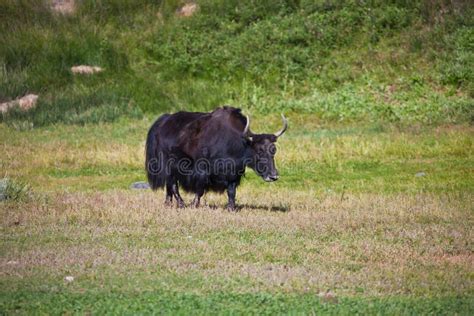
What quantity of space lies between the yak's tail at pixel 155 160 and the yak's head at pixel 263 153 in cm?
182

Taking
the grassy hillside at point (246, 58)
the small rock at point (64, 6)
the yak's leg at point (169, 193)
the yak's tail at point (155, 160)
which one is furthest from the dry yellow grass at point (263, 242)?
the small rock at point (64, 6)

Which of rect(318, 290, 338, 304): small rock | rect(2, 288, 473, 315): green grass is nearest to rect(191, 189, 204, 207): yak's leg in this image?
rect(2, 288, 473, 315): green grass

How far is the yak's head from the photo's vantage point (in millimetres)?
15562

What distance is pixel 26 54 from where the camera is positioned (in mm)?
Answer: 33219

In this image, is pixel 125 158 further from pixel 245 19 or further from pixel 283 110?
pixel 245 19

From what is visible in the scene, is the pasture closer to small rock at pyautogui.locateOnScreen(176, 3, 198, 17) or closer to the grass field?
the grass field

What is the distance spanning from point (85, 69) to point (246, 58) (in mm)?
5790

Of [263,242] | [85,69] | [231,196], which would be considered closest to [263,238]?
[263,242]

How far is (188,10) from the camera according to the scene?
36.3 metres

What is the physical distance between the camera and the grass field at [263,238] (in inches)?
377

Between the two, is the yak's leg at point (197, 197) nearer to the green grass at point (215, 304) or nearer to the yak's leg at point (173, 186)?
the yak's leg at point (173, 186)

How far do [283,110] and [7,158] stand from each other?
9.30 meters

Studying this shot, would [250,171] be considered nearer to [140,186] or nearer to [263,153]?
[140,186]

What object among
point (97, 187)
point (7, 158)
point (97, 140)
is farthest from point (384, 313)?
point (97, 140)
